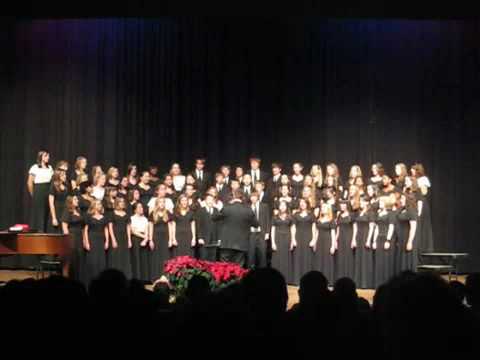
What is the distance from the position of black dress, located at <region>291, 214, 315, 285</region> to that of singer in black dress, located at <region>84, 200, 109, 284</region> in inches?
149

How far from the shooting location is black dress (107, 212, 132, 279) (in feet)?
44.7

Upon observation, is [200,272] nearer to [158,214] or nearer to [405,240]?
[158,214]

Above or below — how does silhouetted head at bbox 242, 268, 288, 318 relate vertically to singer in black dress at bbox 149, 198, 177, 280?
above

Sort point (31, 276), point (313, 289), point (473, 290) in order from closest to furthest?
point (313, 289) → point (473, 290) → point (31, 276)

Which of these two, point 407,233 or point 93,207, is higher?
point 93,207

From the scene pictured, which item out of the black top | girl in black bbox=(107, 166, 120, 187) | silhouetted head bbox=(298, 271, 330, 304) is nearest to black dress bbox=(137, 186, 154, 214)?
girl in black bbox=(107, 166, 120, 187)

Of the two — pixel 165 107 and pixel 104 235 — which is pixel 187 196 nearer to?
pixel 104 235

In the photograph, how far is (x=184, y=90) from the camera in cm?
1692

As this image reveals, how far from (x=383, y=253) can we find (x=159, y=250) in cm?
439

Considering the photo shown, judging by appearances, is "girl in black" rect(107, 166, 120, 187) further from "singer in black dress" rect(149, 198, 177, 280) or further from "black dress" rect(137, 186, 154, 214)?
"singer in black dress" rect(149, 198, 177, 280)

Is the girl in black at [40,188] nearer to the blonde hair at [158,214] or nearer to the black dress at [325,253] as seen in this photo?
the blonde hair at [158,214]

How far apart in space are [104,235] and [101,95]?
4.84m

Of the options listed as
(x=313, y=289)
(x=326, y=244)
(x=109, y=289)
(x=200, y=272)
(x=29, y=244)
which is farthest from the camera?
(x=326, y=244)

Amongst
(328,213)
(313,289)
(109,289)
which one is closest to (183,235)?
(328,213)
